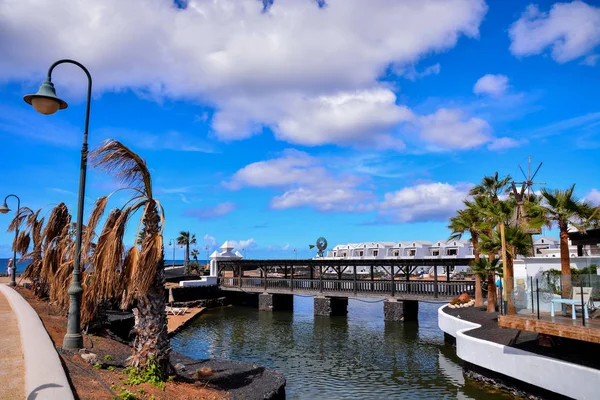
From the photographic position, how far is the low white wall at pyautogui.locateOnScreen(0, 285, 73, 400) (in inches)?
277

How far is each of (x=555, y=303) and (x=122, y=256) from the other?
A: 12328 mm

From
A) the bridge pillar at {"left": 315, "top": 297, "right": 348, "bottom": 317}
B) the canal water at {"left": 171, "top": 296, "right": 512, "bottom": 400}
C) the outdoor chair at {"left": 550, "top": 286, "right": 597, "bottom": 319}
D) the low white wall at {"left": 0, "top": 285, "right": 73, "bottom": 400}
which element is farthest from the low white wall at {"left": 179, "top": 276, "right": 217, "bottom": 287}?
the outdoor chair at {"left": 550, "top": 286, "right": 597, "bottom": 319}

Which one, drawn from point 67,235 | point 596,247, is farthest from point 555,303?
point 67,235

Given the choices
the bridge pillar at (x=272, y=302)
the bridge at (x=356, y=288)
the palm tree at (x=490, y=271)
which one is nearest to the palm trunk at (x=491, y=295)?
the palm tree at (x=490, y=271)

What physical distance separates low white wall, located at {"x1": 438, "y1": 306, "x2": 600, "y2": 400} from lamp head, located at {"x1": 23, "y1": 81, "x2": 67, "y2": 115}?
1496 cm

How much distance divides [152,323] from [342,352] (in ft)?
48.4

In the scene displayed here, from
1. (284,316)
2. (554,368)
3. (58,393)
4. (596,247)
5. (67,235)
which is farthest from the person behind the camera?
(284,316)

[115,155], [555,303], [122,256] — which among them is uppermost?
[115,155]

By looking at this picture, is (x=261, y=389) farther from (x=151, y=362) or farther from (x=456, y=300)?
(x=456, y=300)

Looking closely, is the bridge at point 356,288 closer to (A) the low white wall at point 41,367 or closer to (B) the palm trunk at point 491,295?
(B) the palm trunk at point 491,295

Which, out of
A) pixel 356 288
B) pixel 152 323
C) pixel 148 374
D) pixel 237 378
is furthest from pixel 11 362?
pixel 356 288

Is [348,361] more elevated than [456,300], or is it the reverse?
[456,300]

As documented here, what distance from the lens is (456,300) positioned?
2938cm

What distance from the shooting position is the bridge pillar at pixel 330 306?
3844 centimetres
